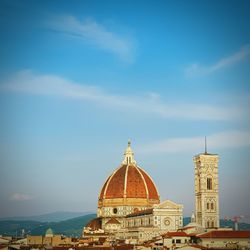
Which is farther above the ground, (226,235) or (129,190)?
(129,190)

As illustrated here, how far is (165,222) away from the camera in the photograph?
91875mm

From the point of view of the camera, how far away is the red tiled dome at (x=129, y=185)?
354 feet

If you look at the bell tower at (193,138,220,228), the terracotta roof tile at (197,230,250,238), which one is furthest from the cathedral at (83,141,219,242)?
the terracotta roof tile at (197,230,250,238)

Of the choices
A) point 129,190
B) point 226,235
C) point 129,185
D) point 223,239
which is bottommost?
point 223,239

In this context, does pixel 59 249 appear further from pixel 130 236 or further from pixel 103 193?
pixel 103 193

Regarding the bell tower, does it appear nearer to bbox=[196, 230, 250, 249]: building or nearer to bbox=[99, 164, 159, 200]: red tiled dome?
bbox=[99, 164, 159, 200]: red tiled dome

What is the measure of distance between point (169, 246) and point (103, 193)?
4397 cm

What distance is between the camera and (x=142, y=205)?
108 m

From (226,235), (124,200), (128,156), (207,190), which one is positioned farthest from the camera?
(128,156)

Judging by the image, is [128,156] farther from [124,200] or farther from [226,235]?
[226,235]

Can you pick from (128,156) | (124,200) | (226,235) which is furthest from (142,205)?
(226,235)

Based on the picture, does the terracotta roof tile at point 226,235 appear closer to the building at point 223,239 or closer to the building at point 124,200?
the building at point 223,239

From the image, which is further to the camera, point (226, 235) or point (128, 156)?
point (128, 156)

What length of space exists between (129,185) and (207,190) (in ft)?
66.6
